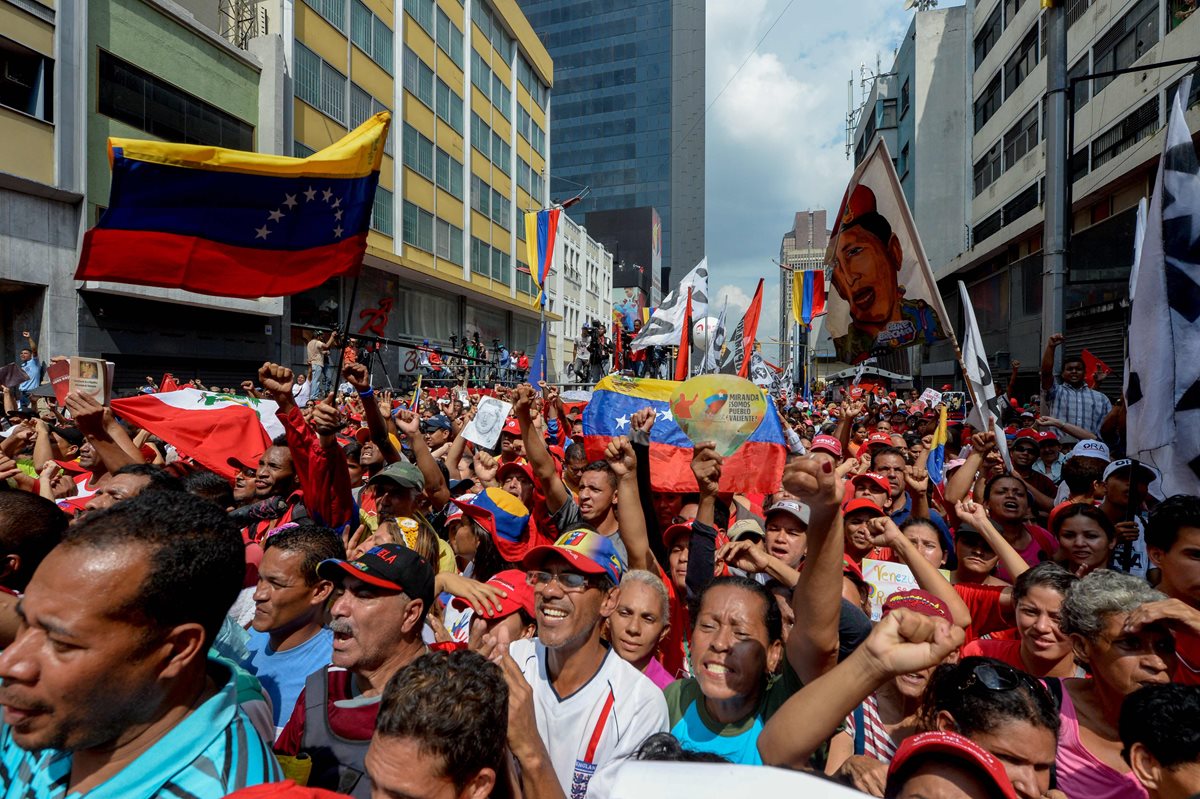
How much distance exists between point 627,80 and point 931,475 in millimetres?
101218

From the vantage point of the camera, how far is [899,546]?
10.5ft

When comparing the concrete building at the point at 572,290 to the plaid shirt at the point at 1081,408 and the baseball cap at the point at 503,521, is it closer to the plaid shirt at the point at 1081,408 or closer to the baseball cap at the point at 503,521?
the plaid shirt at the point at 1081,408

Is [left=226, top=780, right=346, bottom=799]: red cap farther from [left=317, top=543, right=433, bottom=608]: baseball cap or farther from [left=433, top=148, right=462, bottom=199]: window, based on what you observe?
[left=433, top=148, right=462, bottom=199]: window

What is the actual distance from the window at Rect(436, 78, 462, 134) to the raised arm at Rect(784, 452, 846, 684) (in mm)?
34002

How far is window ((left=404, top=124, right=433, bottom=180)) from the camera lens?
97.2 ft

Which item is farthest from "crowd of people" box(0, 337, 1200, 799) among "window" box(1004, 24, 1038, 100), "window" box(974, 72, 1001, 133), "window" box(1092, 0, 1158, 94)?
"window" box(974, 72, 1001, 133)

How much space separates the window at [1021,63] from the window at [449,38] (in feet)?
77.9

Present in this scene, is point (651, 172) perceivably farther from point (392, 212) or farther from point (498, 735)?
point (498, 735)

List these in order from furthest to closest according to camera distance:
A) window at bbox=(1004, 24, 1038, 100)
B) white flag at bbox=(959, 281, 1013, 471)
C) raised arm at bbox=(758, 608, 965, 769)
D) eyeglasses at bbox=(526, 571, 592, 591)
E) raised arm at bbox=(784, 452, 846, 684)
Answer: window at bbox=(1004, 24, 1038, 100), white flag at bbox=(959, 281, 1013, 471), eyeglasses at bbox=(526, 571, 592, 591), raised arm at bbox=(784, 452, 846, 684), raised arm at bbox=(758, 608, 965, 769)

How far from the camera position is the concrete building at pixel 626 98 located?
96188mm

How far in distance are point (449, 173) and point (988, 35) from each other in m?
24.4

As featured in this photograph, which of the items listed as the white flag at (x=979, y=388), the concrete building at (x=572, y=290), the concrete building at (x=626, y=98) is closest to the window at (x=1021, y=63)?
the concrete building at (x=572, y=290)

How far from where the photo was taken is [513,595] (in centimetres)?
328

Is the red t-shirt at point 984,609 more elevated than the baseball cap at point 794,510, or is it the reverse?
the baseball cap at point 794,510
